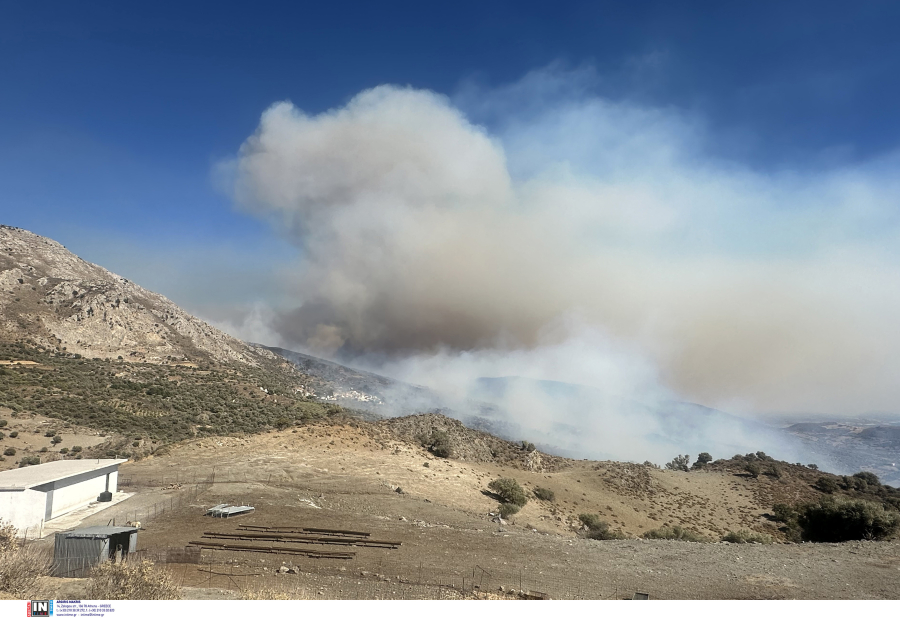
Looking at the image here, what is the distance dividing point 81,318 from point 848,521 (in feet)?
365

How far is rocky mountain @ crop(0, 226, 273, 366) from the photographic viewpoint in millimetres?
84750

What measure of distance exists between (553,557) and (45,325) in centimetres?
9848

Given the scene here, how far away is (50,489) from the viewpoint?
78.5ft

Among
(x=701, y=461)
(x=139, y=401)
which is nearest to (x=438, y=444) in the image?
(x=139, y=401)

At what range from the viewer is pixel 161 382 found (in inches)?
2933

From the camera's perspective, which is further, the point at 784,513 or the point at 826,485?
the point at 826,485

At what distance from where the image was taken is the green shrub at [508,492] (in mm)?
37219

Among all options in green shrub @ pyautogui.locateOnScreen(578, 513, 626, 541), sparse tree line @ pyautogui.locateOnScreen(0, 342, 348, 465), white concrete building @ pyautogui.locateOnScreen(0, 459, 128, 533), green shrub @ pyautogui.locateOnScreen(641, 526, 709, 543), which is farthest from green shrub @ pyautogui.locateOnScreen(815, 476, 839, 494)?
white concrete building @ pyautogui.locateOnScreen(0, 459, 128, 533)

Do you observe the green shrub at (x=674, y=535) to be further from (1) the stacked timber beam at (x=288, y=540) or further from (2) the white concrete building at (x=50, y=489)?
(2) the white concrete building at (x=50, y=489)

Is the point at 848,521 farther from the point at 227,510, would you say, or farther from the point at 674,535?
the point at 227,510

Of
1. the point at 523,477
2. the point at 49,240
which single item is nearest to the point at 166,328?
the point at 49,240
